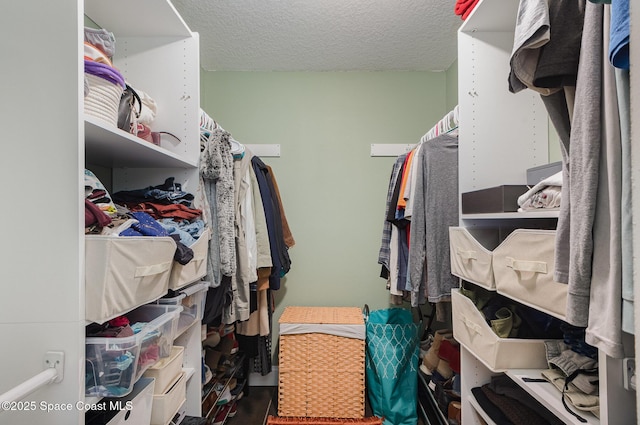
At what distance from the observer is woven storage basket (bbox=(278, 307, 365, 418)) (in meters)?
1.87

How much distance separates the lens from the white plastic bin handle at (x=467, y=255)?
1.14 meters

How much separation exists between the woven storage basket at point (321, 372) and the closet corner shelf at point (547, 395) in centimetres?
104

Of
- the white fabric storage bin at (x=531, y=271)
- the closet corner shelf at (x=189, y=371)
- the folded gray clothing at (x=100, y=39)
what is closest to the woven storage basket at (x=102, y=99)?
the folded gray clothing at (x=100, y=39)

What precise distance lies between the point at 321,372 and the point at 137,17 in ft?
6.56

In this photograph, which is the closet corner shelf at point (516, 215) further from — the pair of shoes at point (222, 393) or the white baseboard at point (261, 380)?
the white baseboard at point (261, 380)

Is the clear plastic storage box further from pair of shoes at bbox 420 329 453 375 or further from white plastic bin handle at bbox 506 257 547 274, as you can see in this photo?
pair of shoes at bbox 420 329 453 375

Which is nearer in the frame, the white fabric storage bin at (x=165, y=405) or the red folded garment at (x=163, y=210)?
the white fabric storage bin at (x=165, y=405)

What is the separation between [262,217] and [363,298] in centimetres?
112

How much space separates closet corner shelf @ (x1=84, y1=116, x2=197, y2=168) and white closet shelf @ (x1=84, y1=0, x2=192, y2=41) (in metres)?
0.51

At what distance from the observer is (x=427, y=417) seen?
1.83 metres

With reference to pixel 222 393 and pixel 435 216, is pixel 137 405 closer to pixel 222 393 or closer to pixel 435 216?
pixel 222 393

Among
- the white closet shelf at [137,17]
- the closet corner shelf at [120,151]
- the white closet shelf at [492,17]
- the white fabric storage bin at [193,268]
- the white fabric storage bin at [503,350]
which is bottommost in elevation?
the white fabric storage bin at [503,350]

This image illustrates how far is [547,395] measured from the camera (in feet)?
2.82

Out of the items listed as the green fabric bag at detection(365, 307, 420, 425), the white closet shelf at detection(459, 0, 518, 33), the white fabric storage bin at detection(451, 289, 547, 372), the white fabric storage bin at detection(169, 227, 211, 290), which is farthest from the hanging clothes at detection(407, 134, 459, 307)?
the white fabric storage bin at detection(169, 227, 211, 290)
